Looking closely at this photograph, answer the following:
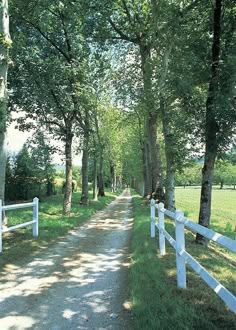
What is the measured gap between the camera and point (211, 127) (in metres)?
11.1

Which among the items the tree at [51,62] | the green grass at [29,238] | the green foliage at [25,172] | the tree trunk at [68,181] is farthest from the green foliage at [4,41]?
the green foliage at [25,172]

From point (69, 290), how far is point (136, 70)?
22928 millimetres

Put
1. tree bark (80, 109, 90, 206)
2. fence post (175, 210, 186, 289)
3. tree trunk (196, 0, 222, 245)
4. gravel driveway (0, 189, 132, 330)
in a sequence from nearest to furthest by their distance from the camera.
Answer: gravel driveway (0, 189, 132, 330) → fence post (175, 210, 186, 289) → tree trunk (196, 0, 222, 245) → tree bark (80, 109, 90, 206)

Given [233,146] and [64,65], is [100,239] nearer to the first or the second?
[233,146]

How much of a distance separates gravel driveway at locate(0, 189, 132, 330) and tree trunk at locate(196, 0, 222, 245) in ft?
8.38

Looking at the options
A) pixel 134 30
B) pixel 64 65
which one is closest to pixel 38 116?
pixel 64 65

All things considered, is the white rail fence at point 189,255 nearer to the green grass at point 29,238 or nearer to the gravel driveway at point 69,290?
the gravel driveway at point 69,290

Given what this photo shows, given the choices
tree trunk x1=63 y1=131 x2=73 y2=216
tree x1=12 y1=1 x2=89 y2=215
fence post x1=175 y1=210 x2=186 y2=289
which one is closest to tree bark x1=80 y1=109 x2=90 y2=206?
tree x1=12 y1=1 x2=89 y2=215

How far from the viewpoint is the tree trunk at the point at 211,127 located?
10.8m

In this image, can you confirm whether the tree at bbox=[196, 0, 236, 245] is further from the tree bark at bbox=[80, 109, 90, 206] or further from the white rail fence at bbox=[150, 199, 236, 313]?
the tree bark at bbox=[80, 109, 90, 206]

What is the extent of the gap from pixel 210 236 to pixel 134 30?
20.2 meters

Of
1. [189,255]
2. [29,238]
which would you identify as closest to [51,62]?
[29,238]

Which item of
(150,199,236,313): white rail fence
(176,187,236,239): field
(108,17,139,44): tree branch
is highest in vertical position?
(108,17,139,44): tree branch

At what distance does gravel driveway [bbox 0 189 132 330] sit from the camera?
5.72 metres
